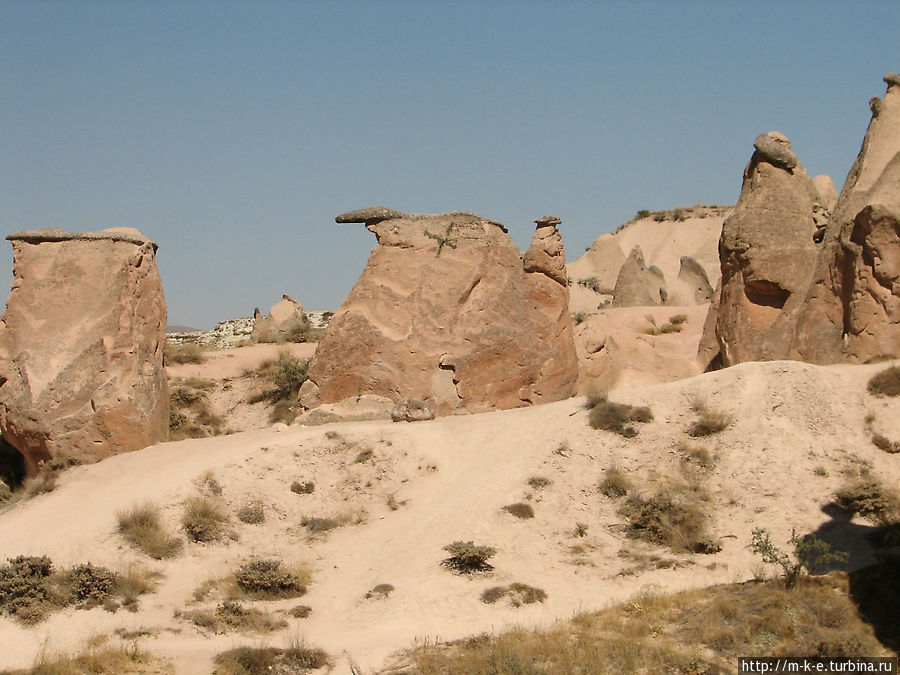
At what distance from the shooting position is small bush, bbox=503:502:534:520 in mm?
12320

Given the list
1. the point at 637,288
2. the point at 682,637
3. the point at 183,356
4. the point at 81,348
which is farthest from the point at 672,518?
the point at 637,288

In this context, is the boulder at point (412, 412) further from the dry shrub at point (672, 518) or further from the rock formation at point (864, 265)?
the rock formation at point (864, 265)

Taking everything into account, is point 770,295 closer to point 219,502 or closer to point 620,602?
point 620,602

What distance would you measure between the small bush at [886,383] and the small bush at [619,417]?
2.94m

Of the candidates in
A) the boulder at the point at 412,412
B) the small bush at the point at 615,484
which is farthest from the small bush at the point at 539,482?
the boulder at the point at 412,412

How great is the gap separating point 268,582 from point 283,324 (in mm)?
15909

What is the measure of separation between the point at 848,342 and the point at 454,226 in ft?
20.7

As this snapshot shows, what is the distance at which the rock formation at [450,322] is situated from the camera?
1595 centimetres

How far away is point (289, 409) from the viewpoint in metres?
18.2

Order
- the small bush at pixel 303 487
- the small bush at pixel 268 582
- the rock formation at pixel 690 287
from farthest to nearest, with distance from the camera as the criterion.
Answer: the rock formation at pixel 690 287 → the small bush at pixel 303 487 → the small bush at pixel 268 582

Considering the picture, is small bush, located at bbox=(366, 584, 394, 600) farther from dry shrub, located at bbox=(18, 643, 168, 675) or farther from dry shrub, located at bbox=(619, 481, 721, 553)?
dry shrub, located at bbox=(619, 481, 721, 553)

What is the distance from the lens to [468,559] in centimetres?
1125

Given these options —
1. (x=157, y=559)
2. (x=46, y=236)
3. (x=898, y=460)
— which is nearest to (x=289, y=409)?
(x=46, y=236)

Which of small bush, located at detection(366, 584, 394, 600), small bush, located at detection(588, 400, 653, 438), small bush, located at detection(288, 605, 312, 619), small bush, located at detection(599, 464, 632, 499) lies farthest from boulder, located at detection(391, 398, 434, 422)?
small bush, located at detection(288, 605, 312, 619)
